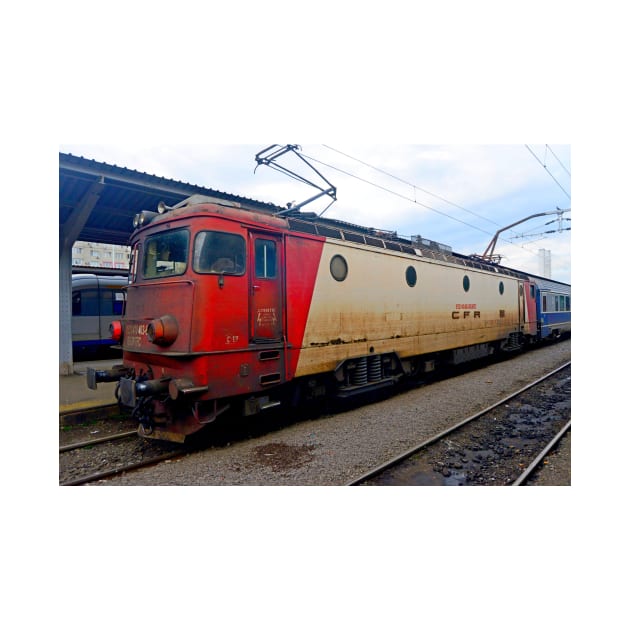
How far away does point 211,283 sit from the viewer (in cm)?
583

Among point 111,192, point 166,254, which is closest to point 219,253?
point 166,254

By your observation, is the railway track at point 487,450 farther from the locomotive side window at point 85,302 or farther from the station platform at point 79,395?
the locomotive side window at point 85,302

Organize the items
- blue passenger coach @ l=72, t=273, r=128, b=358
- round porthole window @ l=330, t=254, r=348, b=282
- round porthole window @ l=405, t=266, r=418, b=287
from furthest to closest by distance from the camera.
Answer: blue passenger coach @ l=72, t=273, r=128, b=358, round porthole window @ l=405, t=266, r=418, b=287, round porthole window @ l=330, t=254, r=348, b=282

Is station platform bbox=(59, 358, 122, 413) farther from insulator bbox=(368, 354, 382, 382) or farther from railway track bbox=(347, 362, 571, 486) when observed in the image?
railway track bbox=(347, 362, 571, 486)

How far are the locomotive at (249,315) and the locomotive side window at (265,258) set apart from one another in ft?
0.07

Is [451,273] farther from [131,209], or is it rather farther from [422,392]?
[131,209]

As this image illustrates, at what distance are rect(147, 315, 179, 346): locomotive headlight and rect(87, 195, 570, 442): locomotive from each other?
15 mm

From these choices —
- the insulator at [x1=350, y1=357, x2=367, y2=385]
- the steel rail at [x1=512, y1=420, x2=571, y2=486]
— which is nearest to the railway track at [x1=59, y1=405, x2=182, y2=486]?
the insulator at [x1=350, y1=357, x2=367, y2=385]

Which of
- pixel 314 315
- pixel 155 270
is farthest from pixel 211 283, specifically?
pixel 314 315

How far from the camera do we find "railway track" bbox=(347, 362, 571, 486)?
5438mm

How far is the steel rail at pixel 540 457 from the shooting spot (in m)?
5.31

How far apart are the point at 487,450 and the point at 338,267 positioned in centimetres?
390

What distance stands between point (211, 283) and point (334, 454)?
2.84 m

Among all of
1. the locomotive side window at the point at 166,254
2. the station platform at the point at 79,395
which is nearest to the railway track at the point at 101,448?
the station platform at the point at 79,395
